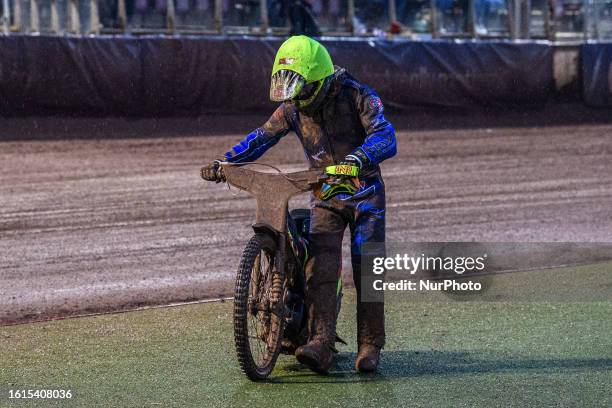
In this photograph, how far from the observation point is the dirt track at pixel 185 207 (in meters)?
9.33

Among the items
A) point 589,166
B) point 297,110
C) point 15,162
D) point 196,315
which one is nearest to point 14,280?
point 196,315

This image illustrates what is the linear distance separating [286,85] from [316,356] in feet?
4.55

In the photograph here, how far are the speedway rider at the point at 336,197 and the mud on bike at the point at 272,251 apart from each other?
0.11 meters

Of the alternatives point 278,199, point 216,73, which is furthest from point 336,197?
point 216,73

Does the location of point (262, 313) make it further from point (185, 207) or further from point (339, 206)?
point (185, 207)

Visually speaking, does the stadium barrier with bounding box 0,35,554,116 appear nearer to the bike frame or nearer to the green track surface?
the green track surface

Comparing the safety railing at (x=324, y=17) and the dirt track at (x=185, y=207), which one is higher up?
the safety railing at (x=324, y=17)

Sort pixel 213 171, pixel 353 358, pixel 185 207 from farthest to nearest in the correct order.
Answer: pixel 185 207
pixel 353 358
pixel 213 171

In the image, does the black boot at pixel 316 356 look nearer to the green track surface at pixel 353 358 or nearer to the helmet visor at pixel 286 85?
the green track surface at pixel 353 358

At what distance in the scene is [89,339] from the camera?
23.3 ft

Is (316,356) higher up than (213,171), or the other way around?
(213,171)

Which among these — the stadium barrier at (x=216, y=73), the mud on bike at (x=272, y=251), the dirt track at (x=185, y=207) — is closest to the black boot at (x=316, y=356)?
the mud on bike at (x=272, y=251)

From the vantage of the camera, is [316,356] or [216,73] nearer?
[316,356]

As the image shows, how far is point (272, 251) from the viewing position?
6.01m
